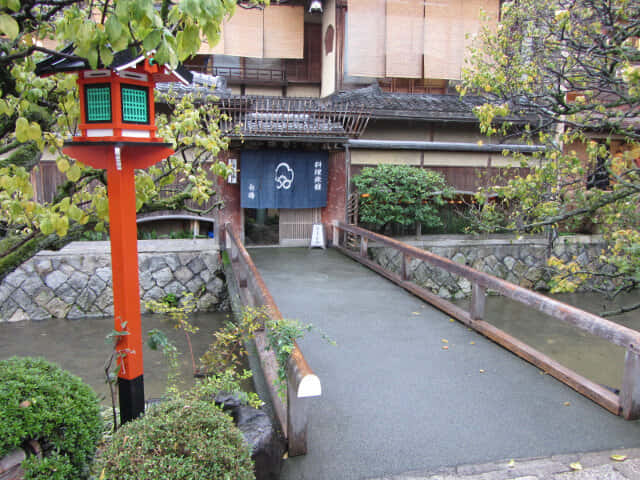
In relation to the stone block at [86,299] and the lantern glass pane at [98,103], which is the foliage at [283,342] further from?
the stone block at [86,299]

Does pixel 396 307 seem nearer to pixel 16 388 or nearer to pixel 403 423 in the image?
pixel 403 423

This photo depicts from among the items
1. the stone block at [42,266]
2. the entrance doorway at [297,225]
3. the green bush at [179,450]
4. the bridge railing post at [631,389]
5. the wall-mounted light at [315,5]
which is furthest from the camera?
the wall-mounted light at [315,5]

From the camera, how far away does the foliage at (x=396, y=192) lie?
476 inches

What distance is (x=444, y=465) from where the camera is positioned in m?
3.61

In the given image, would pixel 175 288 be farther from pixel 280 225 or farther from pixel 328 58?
pixel 328 58

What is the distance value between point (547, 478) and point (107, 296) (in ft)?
36.7

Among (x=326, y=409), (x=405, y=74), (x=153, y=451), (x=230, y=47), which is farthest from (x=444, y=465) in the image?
(x=230, y=47)

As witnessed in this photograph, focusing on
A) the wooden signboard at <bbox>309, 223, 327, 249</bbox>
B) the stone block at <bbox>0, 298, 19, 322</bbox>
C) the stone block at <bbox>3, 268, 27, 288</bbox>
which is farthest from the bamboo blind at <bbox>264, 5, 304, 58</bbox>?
the stone block at <bbox>0, 298, 19, 322</bbox>

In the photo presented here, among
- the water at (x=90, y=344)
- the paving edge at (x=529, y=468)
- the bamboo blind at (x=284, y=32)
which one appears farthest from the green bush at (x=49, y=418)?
the bamboo blind at (x=284, y=32)

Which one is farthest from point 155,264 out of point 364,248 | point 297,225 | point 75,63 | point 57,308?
point 75,63

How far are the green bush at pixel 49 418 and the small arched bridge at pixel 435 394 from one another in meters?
1.47

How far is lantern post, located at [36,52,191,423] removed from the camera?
3369 mm

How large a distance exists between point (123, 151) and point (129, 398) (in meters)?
1.88

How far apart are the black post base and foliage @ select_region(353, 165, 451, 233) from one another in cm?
916
